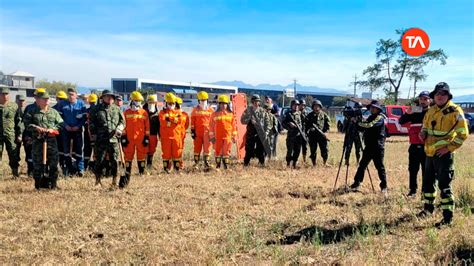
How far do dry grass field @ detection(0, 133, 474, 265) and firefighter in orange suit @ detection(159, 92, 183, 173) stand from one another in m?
1.03

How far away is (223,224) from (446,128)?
10.4ft

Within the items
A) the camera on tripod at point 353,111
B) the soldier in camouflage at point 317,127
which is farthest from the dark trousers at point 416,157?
the soldier in camouflage at point 317,127

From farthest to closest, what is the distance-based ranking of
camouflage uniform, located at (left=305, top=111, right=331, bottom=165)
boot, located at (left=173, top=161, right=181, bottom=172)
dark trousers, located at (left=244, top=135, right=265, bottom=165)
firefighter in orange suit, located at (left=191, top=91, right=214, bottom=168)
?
camouflage uniform, located at (left=305, top=111, right=331, bottom=165)
dark trousers, located at (left=244, top=135, right=265, bottom=165)
firefighter in orange suit, located at (left=191, top=91, right=214, bottom=168)
boot, located at (left=173, top=161, right=181, bottom=172)

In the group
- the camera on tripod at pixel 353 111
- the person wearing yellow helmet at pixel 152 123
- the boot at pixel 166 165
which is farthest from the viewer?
the person wearing yellow helmet at pixel 152 123

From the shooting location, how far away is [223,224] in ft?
18.4

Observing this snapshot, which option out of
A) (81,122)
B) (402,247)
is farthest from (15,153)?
(402,247)

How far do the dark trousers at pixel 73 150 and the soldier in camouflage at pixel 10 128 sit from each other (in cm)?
92

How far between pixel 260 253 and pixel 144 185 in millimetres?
4083

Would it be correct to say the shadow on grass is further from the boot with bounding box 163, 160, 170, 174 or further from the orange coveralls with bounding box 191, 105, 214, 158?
the orange coveralls with bounding box 191, 105, 214, 158

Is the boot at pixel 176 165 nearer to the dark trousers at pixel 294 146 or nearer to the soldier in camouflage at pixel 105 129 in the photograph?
the soldier in camouflage at pixel 105 129

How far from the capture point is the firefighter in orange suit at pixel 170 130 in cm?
931

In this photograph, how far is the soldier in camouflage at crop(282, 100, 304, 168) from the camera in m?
10.5

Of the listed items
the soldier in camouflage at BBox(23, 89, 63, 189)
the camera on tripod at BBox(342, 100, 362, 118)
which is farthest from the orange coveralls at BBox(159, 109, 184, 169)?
the camera on tripod at BBox(342, 100, 362, 118)

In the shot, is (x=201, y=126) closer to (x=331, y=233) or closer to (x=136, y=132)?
(x=136, y=132)
